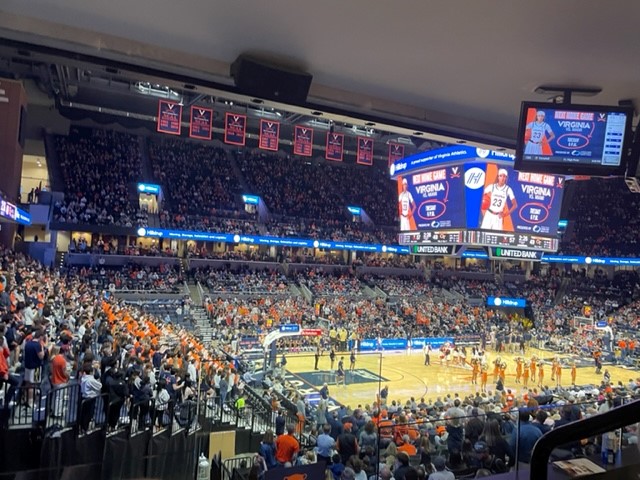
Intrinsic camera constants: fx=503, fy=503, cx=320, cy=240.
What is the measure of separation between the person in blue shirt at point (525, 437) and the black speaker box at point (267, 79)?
134 inches

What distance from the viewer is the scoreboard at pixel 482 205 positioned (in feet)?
43.6

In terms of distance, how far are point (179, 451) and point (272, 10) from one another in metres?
8.60

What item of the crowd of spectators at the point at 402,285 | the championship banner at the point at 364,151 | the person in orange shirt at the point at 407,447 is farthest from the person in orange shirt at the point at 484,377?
the crowd of spectators at the point at 402,285

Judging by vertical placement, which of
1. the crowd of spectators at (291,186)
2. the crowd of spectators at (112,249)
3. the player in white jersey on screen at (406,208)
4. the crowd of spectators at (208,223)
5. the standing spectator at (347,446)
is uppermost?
the crowd of spectators at (291,186)

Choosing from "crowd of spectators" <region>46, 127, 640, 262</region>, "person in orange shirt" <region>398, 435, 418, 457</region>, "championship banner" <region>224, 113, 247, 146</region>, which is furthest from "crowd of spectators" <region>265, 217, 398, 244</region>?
"person in orange shirt" <region>398, 435, 418, 457</region>

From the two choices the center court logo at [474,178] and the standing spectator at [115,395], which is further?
the center court logo at [474,178]

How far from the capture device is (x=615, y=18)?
10.7 feet

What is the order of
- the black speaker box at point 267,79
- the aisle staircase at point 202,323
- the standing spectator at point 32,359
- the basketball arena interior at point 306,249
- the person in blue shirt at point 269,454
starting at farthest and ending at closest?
the aisle staircase at point 202,323
the standing spectator at point 32,359
the person in blue shirt at point 269,454
the black speaker box at point 267,79
the basketball arena interior at point 306,249

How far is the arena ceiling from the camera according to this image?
10.6 feet

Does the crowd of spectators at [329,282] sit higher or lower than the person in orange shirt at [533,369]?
higher

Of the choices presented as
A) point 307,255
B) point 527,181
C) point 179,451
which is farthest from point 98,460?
point 307,255

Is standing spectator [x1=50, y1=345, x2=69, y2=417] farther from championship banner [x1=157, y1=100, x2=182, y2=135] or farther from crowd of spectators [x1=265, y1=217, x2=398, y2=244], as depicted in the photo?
crowd of spectators [x1=265, y1=217, x2=398, y2=244]

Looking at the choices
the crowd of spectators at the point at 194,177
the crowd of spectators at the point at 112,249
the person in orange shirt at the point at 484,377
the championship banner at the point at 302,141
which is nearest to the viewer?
the person in orange shirt at the point at 484,377

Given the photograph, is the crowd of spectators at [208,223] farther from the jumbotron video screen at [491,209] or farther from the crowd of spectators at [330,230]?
the jumbotron video screen at [491,209]
